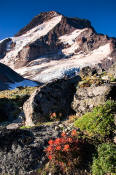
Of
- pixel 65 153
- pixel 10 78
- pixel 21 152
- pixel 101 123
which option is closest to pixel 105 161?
pixel 65 153

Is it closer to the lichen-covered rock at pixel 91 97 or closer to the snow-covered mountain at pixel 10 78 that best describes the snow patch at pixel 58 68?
the snow-covered mountain at pixel 10 78

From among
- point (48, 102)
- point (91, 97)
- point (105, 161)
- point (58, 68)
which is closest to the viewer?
point (105, 161)

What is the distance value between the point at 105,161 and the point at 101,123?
4.65 feet

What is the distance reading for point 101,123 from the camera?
19.3ft

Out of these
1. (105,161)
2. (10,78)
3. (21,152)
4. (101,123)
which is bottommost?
(105,161)

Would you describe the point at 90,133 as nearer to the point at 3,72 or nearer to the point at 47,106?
the point at 47,106

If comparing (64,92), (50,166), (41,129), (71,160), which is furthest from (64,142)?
(64,92)

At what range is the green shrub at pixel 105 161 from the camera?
14.9 ft

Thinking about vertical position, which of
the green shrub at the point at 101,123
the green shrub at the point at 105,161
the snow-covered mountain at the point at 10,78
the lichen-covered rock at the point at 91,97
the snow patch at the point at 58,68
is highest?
the snow patch at the point at 58,68

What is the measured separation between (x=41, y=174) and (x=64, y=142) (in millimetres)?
1131

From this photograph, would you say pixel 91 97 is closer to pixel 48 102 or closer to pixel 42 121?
pixel 48 102

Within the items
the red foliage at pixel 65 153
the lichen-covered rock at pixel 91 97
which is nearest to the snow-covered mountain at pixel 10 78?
the lichen-covered rock at pixel 91 97

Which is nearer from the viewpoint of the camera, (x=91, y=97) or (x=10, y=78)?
(x=91, y=97)

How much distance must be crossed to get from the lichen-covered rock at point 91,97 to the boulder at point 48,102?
2.50ft
